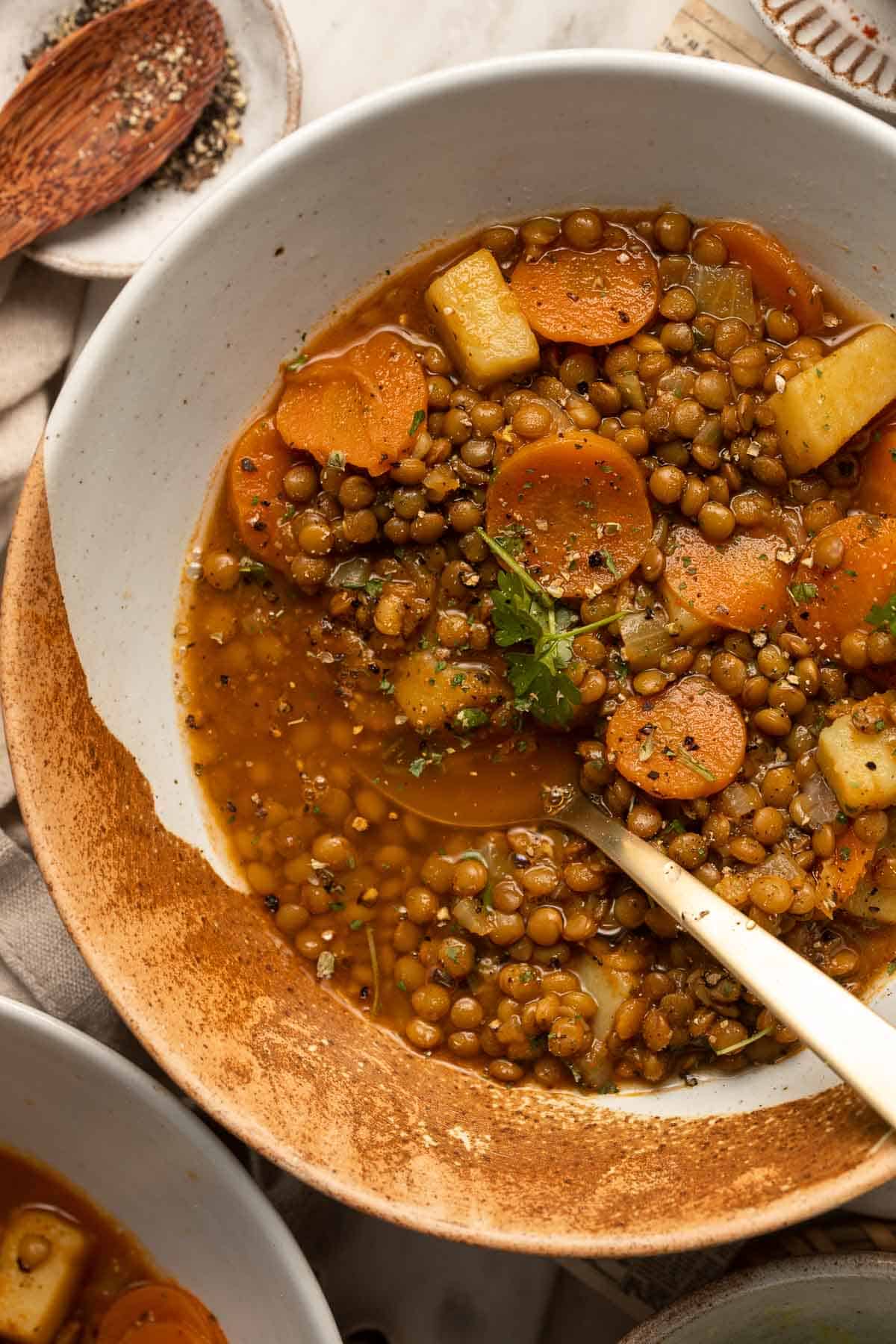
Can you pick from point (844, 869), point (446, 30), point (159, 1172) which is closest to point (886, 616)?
point (844, 869)

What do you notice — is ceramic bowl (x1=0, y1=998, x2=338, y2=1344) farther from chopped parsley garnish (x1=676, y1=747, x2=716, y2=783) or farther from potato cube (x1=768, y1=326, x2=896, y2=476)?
potato cube (x1=768, y1=326, x2=896, y2=476)

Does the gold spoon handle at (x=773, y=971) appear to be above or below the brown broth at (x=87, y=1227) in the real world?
above

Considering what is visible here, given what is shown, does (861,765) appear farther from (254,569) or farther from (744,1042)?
(254,569)

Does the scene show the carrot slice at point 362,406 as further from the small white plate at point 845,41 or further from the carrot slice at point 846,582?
the small white plate at point 845,41

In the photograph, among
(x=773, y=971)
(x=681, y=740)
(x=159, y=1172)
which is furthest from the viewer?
(x=159, y=1172)

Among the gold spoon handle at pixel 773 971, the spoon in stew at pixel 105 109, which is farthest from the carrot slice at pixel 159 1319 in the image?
the spoon in stew at pixel 105 109

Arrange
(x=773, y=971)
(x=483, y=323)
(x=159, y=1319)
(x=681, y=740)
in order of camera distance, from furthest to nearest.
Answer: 1. (x=159, y=1319)
2. (x=483, y=323)
3. (x=681, y=740)
4. (x=773, y=971)

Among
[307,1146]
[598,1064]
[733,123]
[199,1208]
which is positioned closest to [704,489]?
[733,123]
